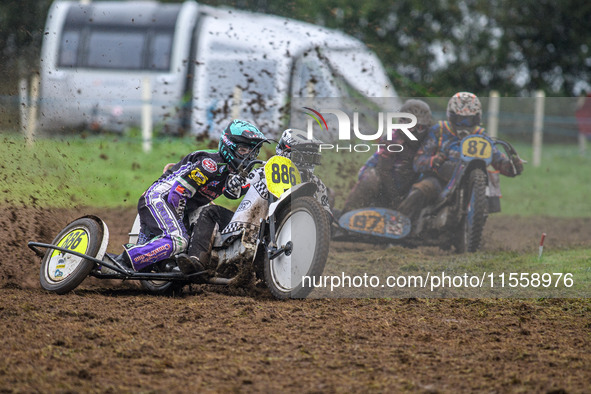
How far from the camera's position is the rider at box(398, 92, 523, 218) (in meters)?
8.22

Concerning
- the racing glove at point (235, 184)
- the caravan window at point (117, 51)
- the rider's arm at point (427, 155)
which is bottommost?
the racing glove at point (235, 184)

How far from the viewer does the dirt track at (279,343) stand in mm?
4156

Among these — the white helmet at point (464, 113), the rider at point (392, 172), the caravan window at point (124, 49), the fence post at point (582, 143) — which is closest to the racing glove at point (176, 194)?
the rider at point (392, 172)

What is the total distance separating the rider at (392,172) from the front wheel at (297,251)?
1322mm

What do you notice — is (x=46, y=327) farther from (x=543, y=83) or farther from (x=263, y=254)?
(x=543, y=83)

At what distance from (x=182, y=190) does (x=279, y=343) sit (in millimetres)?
2197

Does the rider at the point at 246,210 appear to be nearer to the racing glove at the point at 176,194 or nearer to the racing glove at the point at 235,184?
the racing glove at the point at 235,184

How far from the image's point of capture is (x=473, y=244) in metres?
8.45

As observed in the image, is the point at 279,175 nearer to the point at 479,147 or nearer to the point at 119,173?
the point at 479,147

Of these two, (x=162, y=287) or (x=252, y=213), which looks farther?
(x=162, y=287)

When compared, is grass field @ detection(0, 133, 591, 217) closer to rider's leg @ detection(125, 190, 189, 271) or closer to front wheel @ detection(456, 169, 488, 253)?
front wheel @ detection(456, 169, 488, 253)

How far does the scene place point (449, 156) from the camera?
27.4 feet

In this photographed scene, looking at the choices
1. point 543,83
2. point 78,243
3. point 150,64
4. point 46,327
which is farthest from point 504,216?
point 543,83
